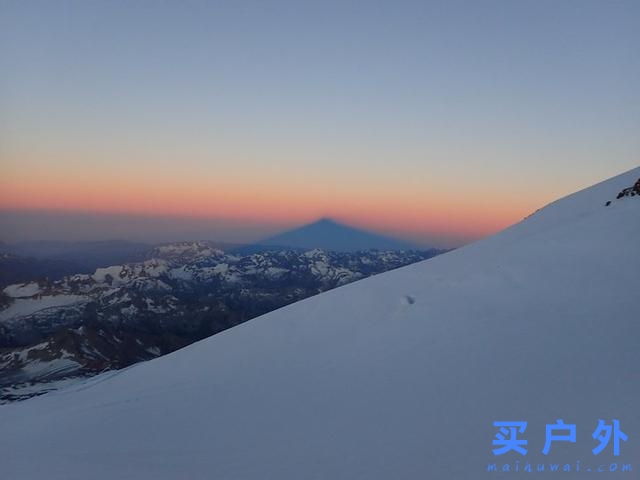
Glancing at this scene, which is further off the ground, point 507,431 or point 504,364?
point 504,364

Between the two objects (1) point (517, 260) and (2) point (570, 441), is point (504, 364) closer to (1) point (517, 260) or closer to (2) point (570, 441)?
(2) point (570, 441)

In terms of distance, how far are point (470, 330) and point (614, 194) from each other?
1751 centimetres

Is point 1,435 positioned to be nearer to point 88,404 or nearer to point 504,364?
point 88,404

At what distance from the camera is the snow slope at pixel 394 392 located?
19.3 ft

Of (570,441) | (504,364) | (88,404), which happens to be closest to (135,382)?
(88,404)

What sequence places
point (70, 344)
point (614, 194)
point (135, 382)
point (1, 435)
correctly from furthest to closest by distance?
point (70, 344), point (614, 194), point (135, 382), point (1, 435)

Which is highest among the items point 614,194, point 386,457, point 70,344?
point 614,194

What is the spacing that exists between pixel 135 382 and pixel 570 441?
33.7 ft

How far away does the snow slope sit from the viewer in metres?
5.89

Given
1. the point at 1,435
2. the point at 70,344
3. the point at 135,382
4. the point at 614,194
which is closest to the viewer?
the point at 1,435

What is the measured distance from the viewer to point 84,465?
683 cm

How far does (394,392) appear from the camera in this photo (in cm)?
753

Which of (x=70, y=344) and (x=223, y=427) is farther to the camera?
(x=70, y=344)

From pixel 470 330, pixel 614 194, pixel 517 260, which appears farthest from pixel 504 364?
pixel 614 194
